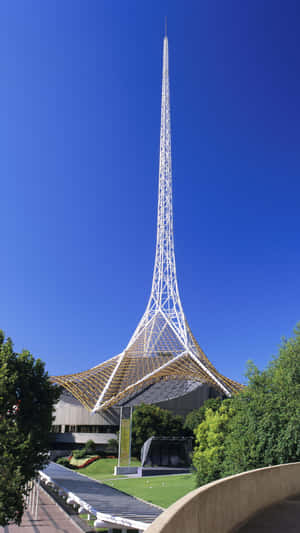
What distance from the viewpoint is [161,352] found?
52594mm

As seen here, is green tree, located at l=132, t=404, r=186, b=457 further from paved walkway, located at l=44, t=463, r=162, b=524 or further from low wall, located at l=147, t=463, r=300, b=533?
low wall, located at l=147, t=463, r=300, b=533

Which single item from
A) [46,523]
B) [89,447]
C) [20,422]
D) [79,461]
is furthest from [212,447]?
→ [89,447]

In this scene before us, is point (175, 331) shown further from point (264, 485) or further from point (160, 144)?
point (264, 485)

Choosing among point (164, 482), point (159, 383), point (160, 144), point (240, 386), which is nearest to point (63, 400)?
point (159, 383)

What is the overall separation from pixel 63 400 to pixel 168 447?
2113 cm

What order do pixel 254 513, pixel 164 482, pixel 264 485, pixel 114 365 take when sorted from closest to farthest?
1. pixel 254 513
2. pixel 264 485
3. pixel 164 482
4. pixel 114 365

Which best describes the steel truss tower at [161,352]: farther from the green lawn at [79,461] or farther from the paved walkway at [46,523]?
the paved walkway at [46,523]

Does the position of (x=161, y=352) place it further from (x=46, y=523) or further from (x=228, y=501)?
(x=228, y=501)

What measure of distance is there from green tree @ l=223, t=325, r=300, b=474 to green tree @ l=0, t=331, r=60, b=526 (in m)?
9.35

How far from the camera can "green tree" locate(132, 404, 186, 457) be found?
4238 centimetres

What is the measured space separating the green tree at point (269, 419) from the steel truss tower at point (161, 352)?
24.5 metres

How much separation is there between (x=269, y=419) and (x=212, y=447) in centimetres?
986

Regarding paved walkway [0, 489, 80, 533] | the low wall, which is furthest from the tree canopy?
paved walkway [0, 489, 80, 533]

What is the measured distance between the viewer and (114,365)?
52688 millimetres
